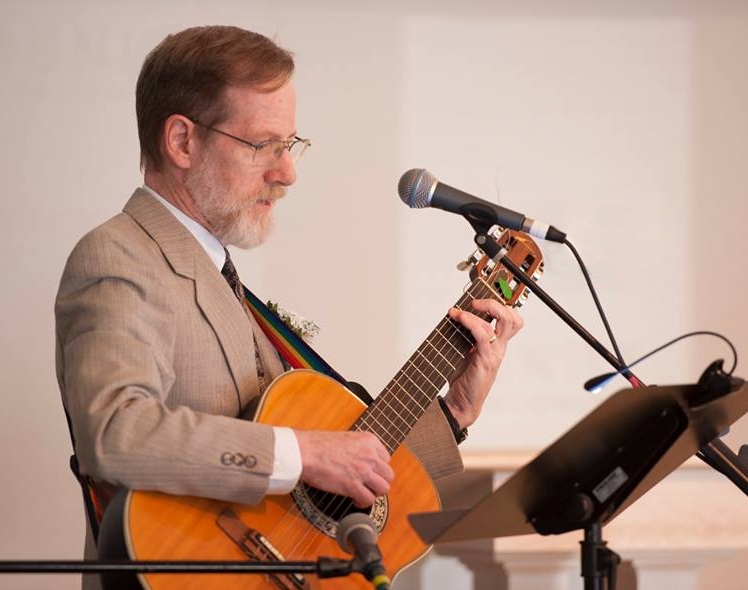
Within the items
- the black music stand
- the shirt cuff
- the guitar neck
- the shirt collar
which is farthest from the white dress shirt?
the shirt collar

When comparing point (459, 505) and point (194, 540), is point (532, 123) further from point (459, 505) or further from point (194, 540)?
point (194, 540)

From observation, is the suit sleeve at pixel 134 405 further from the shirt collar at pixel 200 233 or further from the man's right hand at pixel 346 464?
the shirt collar at pixel 200 233

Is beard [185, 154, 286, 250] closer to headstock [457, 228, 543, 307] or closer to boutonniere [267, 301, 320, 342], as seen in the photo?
boutonniere [267, 301, 320, 342]

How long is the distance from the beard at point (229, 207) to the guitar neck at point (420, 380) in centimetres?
44

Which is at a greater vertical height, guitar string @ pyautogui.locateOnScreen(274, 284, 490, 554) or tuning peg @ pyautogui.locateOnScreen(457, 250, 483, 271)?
tuning peg @ pyautogui.locateOnScreen(457, 250, 483, 271)

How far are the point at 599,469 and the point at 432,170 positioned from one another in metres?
1.96

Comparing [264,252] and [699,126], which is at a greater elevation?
[699,126]

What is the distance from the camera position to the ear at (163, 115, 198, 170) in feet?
7.78

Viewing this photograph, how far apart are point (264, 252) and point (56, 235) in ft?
2.11

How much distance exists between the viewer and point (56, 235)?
11.3 ft

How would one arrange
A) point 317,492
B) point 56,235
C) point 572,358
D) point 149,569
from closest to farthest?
1. point 149,569
2. point 317,492
3. point 56,235
4. point 572,358

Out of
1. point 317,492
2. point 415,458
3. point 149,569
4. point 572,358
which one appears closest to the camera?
point 149,569

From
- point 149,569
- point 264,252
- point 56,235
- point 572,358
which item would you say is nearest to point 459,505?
point 572,358

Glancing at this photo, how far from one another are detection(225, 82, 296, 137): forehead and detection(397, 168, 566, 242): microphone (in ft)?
1.08
